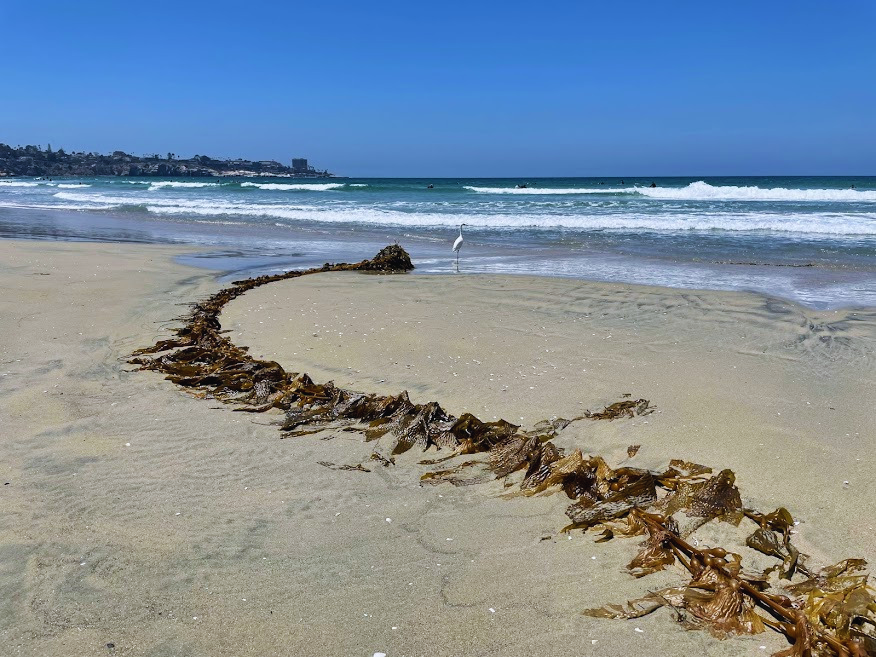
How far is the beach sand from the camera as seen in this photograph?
93.6 inches

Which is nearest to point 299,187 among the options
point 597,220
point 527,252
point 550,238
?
point 597,220

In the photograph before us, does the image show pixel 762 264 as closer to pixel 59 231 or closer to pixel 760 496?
pixel 760 496

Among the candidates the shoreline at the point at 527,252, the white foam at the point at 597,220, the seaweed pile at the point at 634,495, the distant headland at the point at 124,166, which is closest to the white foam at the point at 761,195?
the white foam at the point at 597,220

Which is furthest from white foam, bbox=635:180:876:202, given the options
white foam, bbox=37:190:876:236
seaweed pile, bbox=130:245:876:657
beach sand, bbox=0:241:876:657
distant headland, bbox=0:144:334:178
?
distant headland, bbox=0:144:334:178

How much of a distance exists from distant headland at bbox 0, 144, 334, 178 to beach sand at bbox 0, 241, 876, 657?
82.6 metres

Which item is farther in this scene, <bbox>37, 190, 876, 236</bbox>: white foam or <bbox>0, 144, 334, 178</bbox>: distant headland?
<bbox>0, 144, 334, 178</bbox>: distant headland

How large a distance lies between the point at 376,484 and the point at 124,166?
97.8 metres

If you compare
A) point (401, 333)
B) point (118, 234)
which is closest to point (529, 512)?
point (401, 333)

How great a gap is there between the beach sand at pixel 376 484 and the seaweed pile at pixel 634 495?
89 mm

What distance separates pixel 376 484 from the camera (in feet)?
11.5

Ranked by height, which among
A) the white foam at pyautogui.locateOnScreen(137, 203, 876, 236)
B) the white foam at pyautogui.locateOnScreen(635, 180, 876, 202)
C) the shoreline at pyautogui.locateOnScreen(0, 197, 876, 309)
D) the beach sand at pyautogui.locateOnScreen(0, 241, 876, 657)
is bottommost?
the beach sand at pyautogui.locateOnScreen(0, 241, 876, 657)

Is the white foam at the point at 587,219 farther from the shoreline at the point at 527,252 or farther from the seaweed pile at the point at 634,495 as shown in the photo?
the seaweed pile at the point at 634,495

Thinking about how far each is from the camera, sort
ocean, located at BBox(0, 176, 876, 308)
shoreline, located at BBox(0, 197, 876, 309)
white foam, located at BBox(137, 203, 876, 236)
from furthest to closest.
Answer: white foam, located at BBox(137, 203, 876, 236) < ocean, located at BBox(0, 176, 876, 308) < shoreline, located at BBox(0, 197, 876, 309)

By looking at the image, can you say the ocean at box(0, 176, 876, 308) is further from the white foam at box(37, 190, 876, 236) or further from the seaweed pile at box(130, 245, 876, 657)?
the seaweed pile at box(130, 245, 876, 657)
